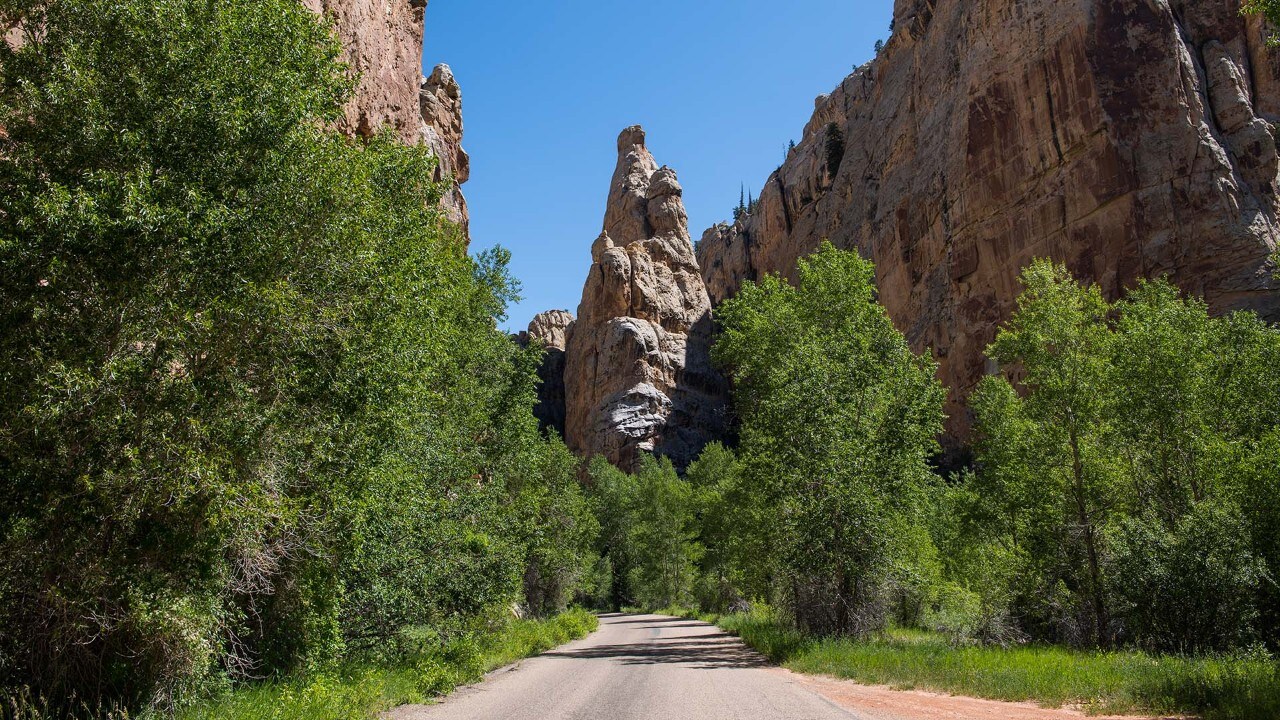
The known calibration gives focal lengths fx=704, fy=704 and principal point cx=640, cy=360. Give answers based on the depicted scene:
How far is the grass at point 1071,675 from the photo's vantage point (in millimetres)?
10297

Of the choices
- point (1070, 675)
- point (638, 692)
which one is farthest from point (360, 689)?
point (1070, 675)

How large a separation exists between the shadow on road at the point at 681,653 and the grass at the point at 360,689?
11.4 ft

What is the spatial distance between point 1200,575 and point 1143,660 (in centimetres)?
382

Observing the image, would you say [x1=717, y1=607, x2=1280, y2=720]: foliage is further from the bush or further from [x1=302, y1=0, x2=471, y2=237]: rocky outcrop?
[x1=302, y1=0, x2=471, y2=237]: rocky outcrop

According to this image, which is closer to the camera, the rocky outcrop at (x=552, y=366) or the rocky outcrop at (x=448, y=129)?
the rocky outcrop at (x=448, y=129)

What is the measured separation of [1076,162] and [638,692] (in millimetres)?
45646

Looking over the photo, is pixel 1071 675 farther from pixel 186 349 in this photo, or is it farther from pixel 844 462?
pixel 186 349

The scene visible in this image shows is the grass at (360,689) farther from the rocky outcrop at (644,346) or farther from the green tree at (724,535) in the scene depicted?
the rocky outcrop at (644,346)

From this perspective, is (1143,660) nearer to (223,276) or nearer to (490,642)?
(490,642)

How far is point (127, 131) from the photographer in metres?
8.52

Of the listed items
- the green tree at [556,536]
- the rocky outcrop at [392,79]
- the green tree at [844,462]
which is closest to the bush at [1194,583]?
the green tree at [844,462]

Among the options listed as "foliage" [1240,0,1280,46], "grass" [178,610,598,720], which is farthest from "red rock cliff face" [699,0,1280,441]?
"grass" [178,610,598,720]

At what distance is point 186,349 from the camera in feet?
27.7

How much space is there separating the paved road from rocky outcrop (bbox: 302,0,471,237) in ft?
38.5
